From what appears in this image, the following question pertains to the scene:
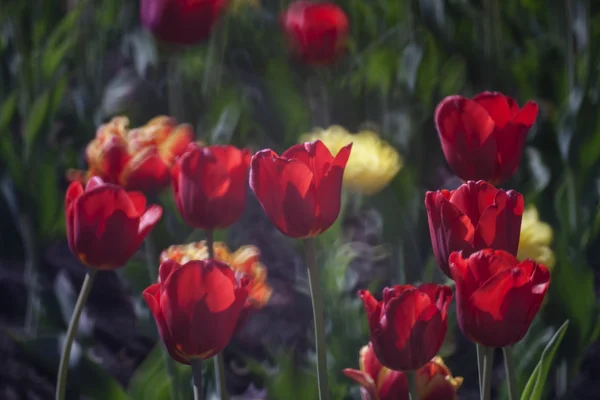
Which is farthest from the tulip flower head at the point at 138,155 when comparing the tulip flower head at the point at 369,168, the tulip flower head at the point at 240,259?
the tulip flower head at the point at 369,168

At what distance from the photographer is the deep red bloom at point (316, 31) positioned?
1500 millimetres

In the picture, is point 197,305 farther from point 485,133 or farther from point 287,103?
point 287,103

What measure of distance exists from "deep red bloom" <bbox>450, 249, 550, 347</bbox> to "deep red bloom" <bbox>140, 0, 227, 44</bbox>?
89cm

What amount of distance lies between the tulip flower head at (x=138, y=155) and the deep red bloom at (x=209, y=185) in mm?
149

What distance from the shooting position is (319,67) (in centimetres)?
158

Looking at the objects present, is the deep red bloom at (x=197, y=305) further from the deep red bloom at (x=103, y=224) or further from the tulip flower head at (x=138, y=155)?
the tulip flower head at (x=138, y=155)

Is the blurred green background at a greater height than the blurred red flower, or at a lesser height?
lesser

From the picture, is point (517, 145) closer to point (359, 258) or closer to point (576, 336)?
point (576, 336)

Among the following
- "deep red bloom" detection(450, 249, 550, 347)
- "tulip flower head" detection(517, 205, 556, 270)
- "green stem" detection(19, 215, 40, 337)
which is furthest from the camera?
"green stem" detection(19, 215, 40, 337)

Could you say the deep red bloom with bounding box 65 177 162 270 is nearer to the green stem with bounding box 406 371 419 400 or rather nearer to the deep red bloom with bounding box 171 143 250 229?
the deep red bloom with bounding box 171 143 250 229

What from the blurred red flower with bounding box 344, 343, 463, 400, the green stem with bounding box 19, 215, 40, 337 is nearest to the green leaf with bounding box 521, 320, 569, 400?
the blurred red flower with bounding box 344, 343, 463, 400

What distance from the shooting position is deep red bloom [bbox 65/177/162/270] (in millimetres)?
614

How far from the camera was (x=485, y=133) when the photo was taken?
64 cm

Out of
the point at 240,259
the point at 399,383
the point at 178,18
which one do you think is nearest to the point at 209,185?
the point at 240,259
